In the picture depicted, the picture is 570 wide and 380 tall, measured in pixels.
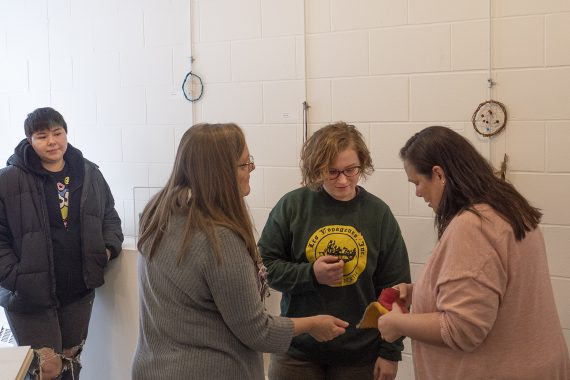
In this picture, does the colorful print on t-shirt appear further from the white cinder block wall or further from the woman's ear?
the woman's ear

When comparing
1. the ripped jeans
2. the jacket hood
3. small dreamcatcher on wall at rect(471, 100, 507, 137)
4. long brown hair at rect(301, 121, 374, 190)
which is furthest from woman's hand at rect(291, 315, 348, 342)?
the jacket hood

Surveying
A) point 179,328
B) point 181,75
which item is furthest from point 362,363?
point 181,75

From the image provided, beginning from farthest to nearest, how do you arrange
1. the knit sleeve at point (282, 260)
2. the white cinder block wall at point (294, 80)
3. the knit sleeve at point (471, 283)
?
A: the white cinder block wall at point (294, 80) → the knit sleeve at point (282, 260) → the knit sleeve at point (471, 283)

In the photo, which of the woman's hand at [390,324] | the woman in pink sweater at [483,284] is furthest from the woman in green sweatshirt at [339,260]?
the woman in pink sweater at [483,284]

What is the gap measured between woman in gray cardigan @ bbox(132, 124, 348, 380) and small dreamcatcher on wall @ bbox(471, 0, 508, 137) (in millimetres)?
1196

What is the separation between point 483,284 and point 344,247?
1.96 feet

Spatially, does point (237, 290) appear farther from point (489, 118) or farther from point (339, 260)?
point (489, 118)

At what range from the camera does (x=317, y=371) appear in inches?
75.4

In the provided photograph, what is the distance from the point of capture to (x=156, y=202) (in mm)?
1569

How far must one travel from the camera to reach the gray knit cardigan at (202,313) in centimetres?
145

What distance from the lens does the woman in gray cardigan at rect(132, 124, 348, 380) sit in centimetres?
145

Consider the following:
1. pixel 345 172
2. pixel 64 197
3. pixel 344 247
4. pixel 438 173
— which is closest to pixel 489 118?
pixel 345 172

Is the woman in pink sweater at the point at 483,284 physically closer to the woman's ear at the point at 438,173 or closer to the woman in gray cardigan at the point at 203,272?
the woman's ear at the point at 438,173

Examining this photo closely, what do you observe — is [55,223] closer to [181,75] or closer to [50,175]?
[50,175]
